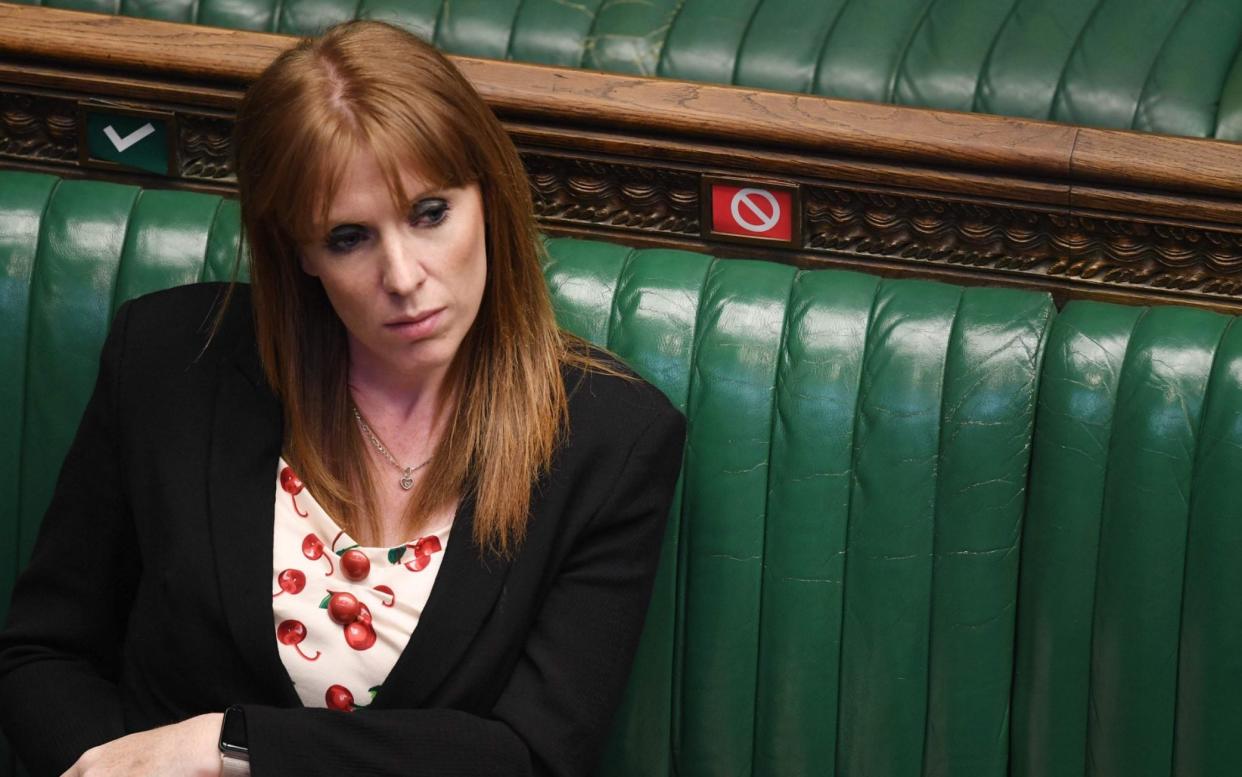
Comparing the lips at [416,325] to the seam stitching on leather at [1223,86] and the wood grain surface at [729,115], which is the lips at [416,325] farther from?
the seam stitching on leather at [1223,86]

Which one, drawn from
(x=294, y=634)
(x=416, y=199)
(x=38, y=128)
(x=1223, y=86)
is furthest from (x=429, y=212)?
(x=1223, y=86)

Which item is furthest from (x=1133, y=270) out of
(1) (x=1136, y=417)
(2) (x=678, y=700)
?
(2) (x=678, y=700)

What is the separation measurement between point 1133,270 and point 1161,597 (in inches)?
13.2

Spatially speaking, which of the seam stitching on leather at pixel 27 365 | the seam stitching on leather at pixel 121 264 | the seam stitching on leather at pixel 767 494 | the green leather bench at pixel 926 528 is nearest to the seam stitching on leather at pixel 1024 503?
the green leather bench at pixel 926 528

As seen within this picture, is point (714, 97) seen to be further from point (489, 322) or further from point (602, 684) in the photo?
point (602, 684)

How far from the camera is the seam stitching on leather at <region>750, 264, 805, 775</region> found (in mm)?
1729

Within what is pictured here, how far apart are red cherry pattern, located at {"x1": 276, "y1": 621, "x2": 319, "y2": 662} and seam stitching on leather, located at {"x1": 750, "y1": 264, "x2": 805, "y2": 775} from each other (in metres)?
0.46

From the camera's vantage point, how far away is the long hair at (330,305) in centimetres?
150

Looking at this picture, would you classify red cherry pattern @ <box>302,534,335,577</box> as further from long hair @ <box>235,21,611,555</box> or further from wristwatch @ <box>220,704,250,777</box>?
wristwatch @ <box>220,704,250,777</box>

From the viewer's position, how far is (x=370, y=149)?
1.49 metres

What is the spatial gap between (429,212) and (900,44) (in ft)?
2.27

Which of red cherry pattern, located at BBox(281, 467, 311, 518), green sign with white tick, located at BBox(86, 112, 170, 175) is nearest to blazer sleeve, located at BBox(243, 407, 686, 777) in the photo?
red cherry pattern, located at BBox(281, 467, 311, 518)

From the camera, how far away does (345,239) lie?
1548 mm

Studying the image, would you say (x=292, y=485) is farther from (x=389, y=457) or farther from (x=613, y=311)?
(x=613, y=311)
